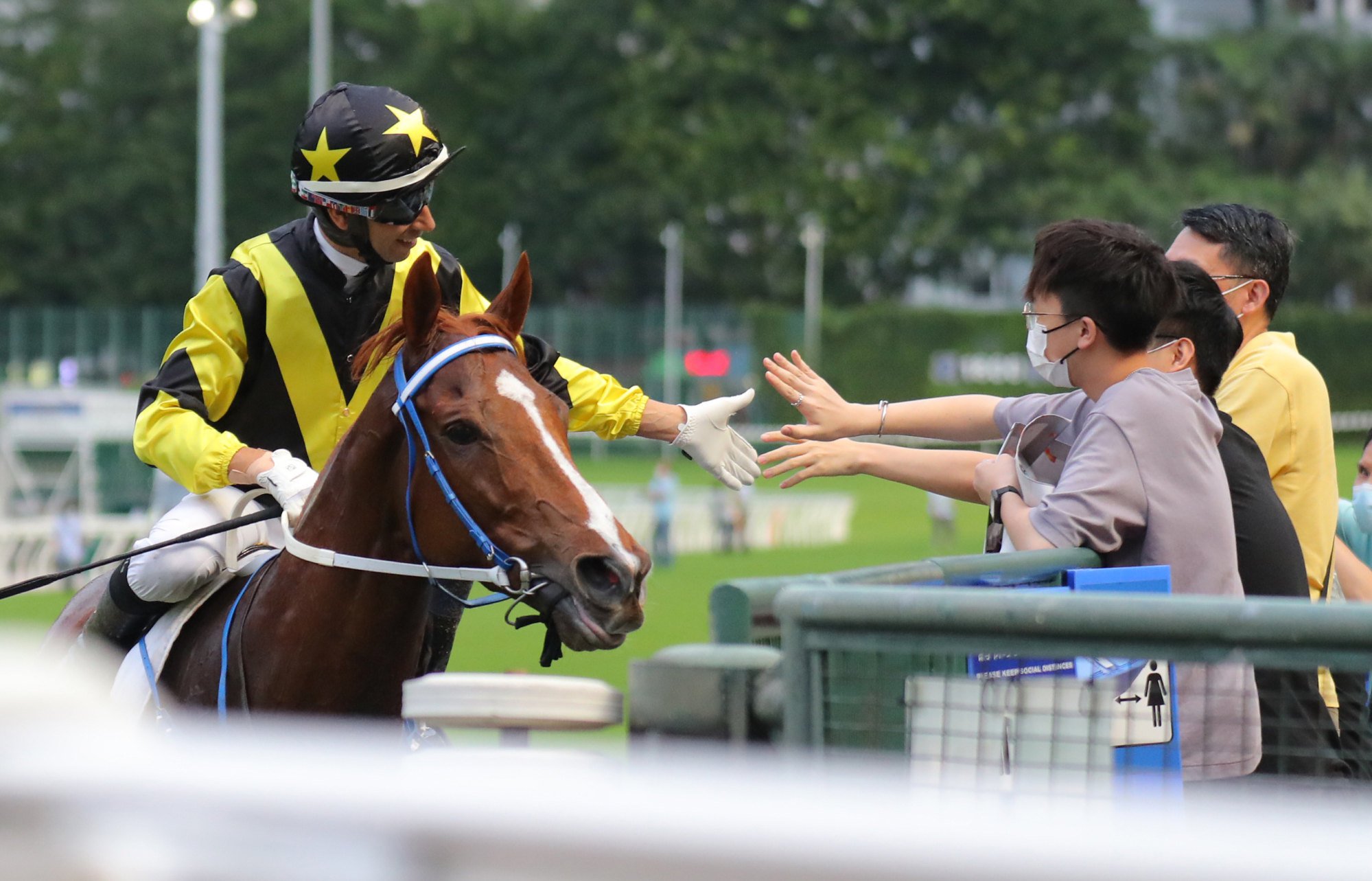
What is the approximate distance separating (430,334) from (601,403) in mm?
639

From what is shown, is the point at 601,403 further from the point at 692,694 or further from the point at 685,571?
the point at 685,571

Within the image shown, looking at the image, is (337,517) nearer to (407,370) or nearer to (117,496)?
(407,370)

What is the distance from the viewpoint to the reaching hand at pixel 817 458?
3156 mm

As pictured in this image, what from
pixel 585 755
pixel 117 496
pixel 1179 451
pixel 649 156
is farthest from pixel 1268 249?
pixel 649 156

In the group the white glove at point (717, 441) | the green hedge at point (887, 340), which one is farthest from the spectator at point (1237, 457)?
the green hedge at point (887, 340)

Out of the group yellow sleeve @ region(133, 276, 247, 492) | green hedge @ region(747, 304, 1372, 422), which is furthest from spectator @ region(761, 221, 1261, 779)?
green hedge @ region(747, 304, 1372, 422)

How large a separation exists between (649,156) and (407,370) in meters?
35.9

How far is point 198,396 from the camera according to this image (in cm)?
345

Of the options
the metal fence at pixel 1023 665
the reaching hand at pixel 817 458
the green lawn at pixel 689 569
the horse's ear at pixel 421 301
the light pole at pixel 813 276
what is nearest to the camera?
the metal fence at pixel 1023 665

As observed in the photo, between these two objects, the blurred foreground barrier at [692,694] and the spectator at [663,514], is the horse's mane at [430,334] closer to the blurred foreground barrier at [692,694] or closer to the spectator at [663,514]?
the blurred foreground barrier at [692,694]

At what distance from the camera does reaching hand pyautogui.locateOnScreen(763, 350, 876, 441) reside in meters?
3.45

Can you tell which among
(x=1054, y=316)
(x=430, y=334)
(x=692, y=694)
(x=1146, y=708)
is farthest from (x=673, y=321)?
(x=692, y=694)

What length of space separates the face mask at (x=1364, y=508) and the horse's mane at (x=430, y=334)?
259 centimetres

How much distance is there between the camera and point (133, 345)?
37281 mm
